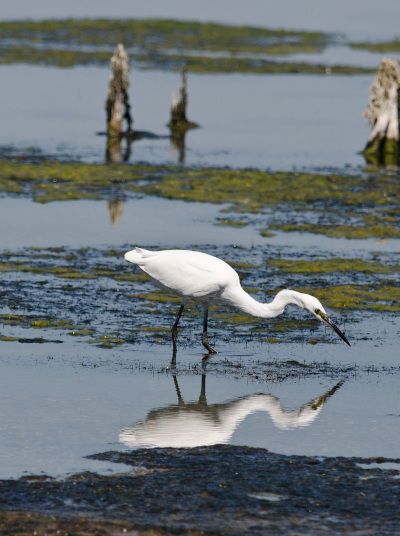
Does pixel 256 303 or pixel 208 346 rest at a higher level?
pixel 256 303

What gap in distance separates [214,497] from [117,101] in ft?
84.1

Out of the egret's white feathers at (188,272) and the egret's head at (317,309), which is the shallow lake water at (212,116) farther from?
the egret's head at (317,309)

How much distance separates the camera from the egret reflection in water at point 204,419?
35.6ft

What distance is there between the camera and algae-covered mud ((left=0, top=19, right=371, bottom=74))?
5631 cm

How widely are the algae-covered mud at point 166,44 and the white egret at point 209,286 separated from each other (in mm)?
40579

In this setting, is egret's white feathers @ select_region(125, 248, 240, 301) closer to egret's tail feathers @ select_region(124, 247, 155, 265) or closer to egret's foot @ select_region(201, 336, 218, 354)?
egret's tail feathers @ select_region(124, 247, 155, 265)

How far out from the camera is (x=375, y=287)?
17812 mm

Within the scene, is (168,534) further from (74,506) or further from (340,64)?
(340,64)

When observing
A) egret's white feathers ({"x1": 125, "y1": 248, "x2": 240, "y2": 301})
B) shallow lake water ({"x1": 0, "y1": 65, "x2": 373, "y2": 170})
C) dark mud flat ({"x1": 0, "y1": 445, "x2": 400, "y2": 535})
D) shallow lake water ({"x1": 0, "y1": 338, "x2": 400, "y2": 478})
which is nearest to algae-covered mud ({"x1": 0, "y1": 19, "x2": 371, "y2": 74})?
shallow lake water ({"x1": 0, "y1": 65, "x2": 373, "y2": 170})

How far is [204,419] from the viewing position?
11.8m

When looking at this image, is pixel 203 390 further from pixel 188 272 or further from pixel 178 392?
pixel 188 272

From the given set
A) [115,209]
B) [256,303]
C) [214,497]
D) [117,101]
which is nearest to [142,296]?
[256,303]

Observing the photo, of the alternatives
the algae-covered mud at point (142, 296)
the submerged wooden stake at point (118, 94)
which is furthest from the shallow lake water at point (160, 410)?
the submerged wooden stake at point (118, 94)

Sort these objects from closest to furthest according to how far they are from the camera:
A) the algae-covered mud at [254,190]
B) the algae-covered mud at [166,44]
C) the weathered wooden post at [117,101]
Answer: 1. the algae-covered mud at [254,190]
2. the weathered wooden post at [117,101]
3. the algae-covered mud at [166,44]
